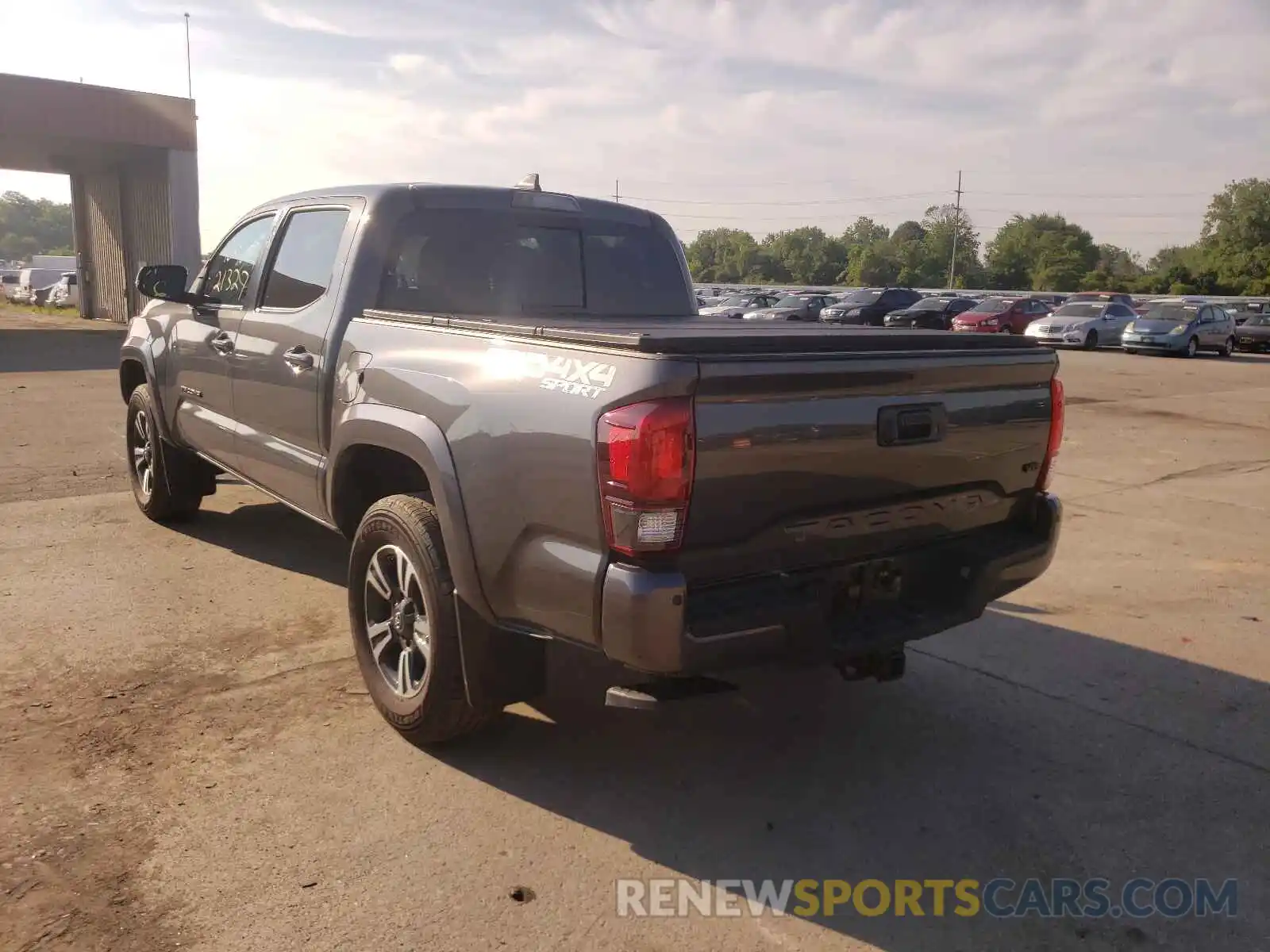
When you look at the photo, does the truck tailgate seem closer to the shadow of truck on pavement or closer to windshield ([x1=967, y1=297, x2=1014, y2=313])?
the shadow of truck on pavement

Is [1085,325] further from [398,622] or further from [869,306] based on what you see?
[398,622]

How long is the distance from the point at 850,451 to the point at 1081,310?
31.5 metres

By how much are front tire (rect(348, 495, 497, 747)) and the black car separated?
2902 cm

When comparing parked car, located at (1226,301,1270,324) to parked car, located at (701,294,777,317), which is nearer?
parked car, located at (1226,301,1270,324)

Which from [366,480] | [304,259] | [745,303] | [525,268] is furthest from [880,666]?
[745,303]

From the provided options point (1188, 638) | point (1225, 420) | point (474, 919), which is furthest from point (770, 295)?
point (474, 919)

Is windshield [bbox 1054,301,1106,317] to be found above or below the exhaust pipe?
above

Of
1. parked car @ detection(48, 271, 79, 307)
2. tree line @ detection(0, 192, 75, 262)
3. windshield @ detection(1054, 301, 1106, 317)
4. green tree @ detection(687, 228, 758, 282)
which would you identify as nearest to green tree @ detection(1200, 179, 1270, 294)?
windshield @ detection(1054, 301, 1106, 317)

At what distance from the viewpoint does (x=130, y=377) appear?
689 cm

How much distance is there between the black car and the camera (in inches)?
1281

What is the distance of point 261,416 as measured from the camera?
4805mm

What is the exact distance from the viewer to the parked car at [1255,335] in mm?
30578

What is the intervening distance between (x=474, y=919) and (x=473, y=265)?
283 centimetres

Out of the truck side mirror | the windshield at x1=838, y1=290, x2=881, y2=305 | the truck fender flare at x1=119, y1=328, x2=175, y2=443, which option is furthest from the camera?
the windshield at x1=838, y1=290, x2=881, y2=305
